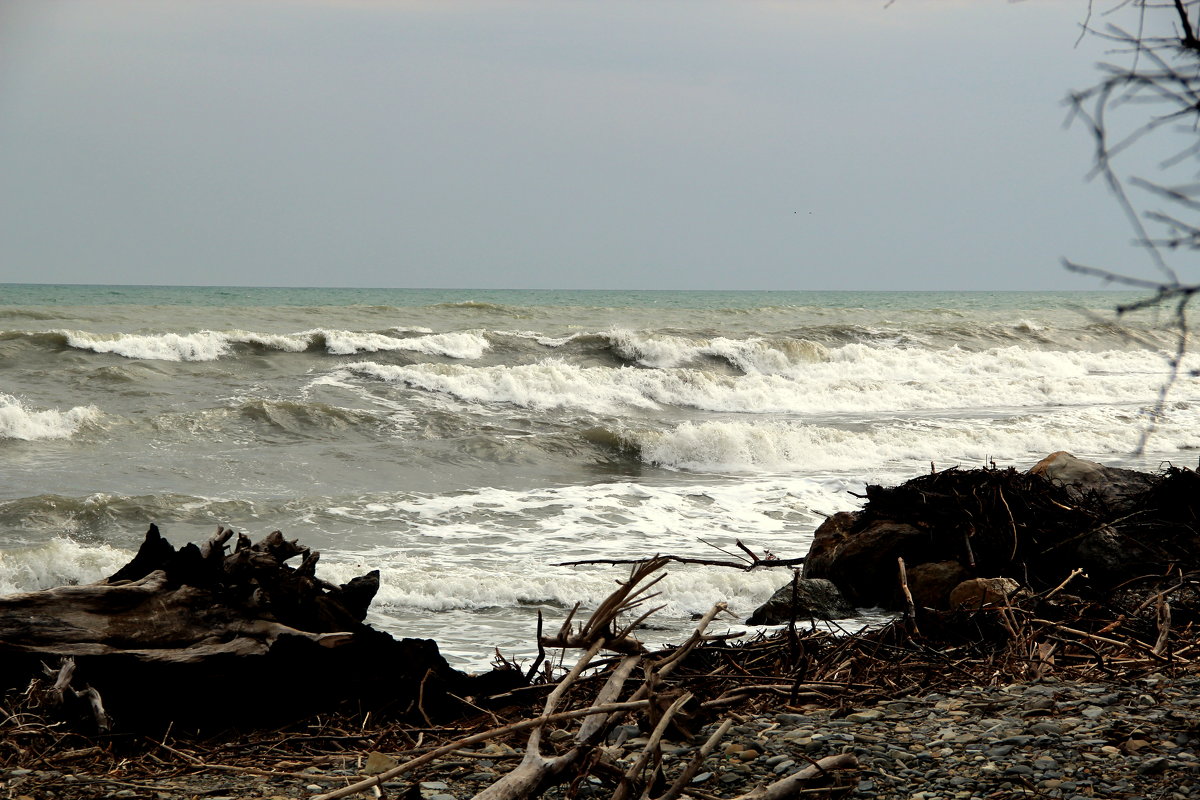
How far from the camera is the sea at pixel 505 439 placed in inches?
286

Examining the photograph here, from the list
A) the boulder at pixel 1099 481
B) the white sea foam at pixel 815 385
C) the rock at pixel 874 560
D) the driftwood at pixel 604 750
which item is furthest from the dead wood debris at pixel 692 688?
the white sea foam at pixel 815 385

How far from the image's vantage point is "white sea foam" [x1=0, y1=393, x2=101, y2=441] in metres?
12.3

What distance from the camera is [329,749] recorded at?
3396 mm

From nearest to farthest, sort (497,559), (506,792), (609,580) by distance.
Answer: (506,792) → (609,580) → (497,559)

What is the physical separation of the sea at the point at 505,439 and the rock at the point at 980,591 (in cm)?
137

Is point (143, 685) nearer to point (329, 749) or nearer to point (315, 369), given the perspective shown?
point (329, 749)

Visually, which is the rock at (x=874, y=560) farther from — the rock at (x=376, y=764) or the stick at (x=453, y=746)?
the stick at (x=453, y=746)

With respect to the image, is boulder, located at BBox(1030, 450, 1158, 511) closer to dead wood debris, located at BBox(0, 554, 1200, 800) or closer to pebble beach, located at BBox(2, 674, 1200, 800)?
dead wood debris, located at BBox(0, 554, 1200, 800)

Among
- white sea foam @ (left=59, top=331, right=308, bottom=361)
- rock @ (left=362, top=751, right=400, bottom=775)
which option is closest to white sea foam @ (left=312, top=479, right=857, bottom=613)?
rock @ (left=362, top=751, right=400, bottom=775)

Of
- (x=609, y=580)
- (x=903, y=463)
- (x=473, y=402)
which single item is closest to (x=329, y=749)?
(x=609, y=580)

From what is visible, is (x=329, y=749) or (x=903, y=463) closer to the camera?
(x=329, y=749)

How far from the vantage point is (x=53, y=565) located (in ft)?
23.6

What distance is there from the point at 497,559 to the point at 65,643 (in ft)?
13.9

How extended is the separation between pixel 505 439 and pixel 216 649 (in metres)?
9.38
